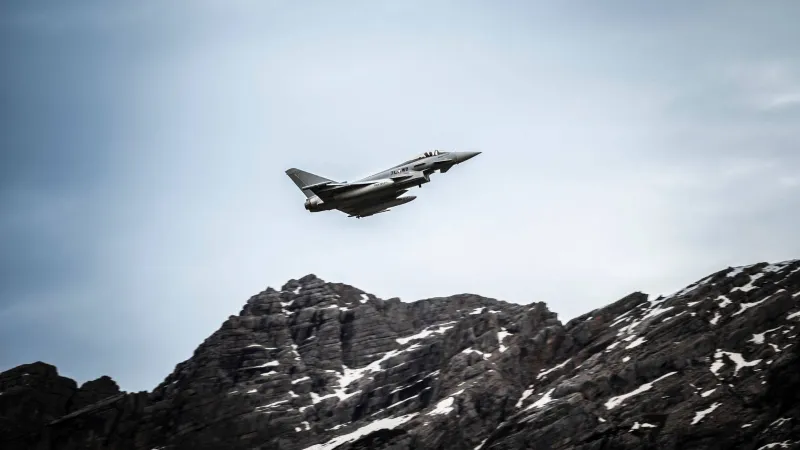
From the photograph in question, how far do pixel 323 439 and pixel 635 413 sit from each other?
6928 centimetres

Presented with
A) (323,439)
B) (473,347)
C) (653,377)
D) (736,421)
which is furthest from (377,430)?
(736,421)

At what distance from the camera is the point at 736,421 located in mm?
137750

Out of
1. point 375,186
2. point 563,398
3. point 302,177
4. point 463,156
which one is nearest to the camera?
point 375,186

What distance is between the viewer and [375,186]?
305 feet

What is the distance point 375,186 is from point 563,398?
7815 cm

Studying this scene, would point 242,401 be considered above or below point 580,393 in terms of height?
above

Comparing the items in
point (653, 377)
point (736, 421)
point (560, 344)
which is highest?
point (560, 344)

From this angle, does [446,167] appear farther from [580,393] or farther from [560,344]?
[560,344]

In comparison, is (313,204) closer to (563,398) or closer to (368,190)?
(368,190)

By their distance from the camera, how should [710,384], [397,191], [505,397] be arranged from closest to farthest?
[397,191]
[710,384]
[505,397]

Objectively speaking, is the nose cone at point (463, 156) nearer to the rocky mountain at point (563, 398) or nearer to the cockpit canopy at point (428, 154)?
the cockpit canopy at point (428, 154)

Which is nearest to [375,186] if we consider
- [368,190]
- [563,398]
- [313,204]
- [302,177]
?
[368,190]

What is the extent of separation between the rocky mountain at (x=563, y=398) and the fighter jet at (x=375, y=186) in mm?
65462

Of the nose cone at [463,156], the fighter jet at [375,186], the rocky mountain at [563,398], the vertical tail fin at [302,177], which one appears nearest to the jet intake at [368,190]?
the fighter jet at [375,186]
